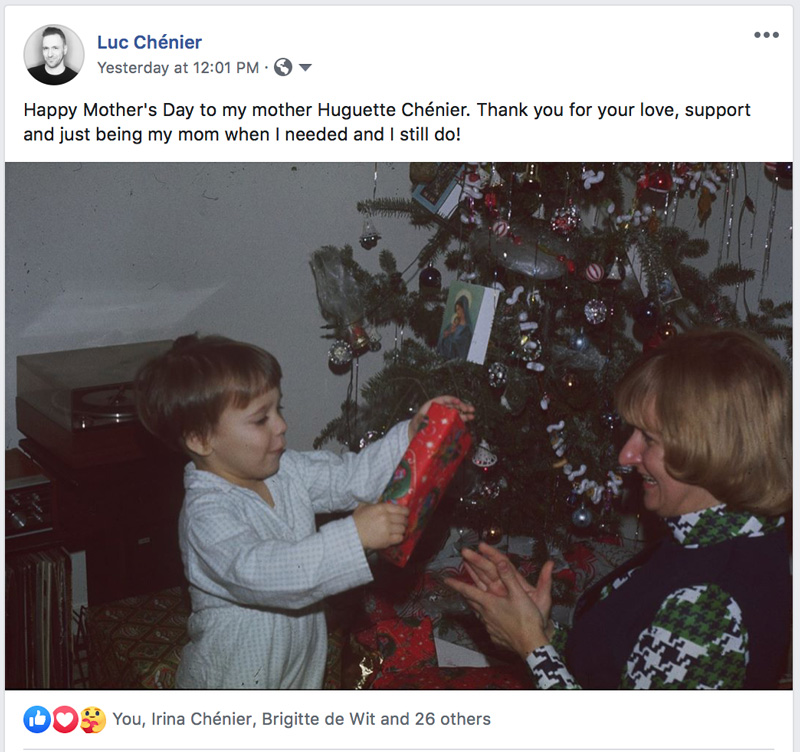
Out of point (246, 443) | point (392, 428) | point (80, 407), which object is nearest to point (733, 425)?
point (392, 428)

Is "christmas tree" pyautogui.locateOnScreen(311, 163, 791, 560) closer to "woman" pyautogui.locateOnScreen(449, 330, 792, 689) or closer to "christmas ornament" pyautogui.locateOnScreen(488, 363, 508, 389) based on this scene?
"christmas ornament" pyautogui.locateOnScreen(488, 363, 508, 389)

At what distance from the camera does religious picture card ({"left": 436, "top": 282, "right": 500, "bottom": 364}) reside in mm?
2014

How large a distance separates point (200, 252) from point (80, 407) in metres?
0.67

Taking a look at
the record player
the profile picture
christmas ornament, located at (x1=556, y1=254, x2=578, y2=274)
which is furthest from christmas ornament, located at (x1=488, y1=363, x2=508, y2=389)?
the profile picture

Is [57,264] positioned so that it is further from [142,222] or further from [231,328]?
[231,328]

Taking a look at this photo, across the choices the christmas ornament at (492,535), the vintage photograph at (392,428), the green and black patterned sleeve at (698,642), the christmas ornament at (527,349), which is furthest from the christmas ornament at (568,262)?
the green and black patterned sleeve at (698,642)

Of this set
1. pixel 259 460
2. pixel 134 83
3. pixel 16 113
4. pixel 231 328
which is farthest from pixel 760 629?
pixel 231 328

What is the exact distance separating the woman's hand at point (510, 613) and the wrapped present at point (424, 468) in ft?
0.40

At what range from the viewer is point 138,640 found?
1.97m

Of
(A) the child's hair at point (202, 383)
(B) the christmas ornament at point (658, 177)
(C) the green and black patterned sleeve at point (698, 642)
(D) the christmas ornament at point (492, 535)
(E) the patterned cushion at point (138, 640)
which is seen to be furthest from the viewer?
(D) the christmas ornament at point (492, 535)
